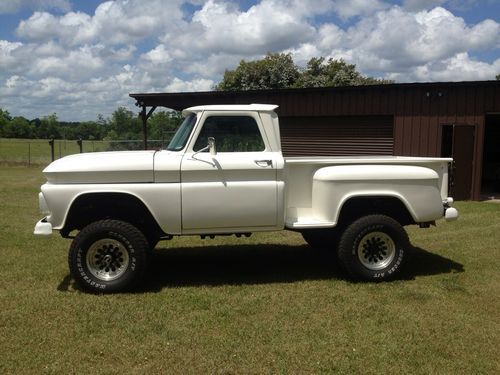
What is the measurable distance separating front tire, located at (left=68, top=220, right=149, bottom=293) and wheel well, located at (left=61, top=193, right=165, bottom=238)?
24cm

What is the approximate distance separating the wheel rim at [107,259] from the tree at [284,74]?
122 feet

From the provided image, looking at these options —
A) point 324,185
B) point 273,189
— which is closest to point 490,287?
point 324,185

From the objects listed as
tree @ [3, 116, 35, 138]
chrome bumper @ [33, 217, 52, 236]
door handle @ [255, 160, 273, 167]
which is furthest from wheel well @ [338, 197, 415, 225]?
tree @ [3, 116, 35, 138]

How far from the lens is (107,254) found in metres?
5.80

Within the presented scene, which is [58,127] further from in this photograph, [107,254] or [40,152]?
[107,254]

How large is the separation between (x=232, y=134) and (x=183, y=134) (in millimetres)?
600

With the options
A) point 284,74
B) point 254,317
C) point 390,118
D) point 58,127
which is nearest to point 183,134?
point 254,317

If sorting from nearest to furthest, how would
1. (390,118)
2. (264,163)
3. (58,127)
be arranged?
(264,163) → (390,118) → (58,127)

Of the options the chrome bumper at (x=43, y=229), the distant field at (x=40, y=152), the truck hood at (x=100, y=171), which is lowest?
the distant field at (x=40, y=152)

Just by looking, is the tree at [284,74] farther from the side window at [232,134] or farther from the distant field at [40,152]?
the side window at [232,134]

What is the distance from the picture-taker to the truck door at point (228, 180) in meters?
5.73

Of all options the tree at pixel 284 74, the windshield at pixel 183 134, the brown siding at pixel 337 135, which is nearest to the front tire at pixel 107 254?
the windshield at pixel 183 134

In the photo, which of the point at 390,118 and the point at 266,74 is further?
the point at 266,74

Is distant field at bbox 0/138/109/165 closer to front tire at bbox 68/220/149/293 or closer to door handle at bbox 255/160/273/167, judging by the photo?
front tire at bbox 68/220/149/293
